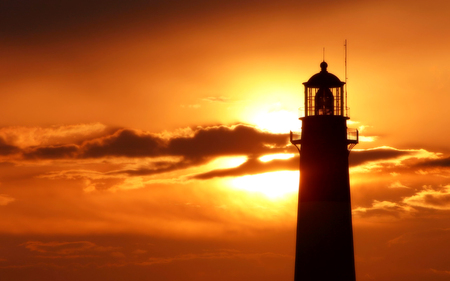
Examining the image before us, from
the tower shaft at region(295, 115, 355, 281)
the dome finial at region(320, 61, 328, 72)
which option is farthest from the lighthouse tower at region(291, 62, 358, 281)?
the dome finial at region(320, 61, 328, 72)

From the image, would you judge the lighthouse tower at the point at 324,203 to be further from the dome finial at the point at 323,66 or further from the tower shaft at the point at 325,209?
the dome finial at the point at 323,66

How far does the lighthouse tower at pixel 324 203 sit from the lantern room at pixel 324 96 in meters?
0.83

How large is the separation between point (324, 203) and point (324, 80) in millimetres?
7284

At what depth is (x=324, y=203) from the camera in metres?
66.8

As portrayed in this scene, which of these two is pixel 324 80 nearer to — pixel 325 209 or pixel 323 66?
pixel 323 66

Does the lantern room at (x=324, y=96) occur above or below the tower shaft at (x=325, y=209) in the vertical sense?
above

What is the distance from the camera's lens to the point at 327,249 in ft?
219

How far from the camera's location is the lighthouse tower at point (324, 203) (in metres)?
66.6

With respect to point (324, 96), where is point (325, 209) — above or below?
below

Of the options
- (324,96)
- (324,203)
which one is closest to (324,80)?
(324,96)

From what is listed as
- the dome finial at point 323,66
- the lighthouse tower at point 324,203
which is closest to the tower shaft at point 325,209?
the lighthouse tower at point 324,203

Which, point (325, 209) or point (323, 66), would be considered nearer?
point (325, 209)

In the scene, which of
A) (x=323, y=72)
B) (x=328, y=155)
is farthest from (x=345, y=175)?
(x=323, y=72)

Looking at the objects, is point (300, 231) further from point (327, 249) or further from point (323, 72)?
point (323, 72)
